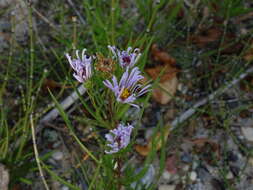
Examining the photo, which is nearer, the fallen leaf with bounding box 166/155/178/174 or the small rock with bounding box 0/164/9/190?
the small rock with bounding box 0/164/9/190

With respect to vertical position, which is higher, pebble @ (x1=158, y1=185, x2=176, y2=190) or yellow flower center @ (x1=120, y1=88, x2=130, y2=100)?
yellow flower center @ (x1=120, y1=88, x2=130, y2=100)

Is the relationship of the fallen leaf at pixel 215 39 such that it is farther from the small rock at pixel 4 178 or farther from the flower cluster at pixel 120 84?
the small rock at pixel 4 178

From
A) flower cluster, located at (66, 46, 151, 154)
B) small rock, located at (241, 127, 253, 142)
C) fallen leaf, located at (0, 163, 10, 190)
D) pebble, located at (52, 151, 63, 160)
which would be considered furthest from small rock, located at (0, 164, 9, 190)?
small rock, located at (241, 127, 253, 142)

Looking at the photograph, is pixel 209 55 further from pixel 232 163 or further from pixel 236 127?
pixel 232 163

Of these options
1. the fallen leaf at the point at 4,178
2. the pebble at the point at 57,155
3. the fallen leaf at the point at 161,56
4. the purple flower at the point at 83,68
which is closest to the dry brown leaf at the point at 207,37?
the fallen leaf at the point at 161,56

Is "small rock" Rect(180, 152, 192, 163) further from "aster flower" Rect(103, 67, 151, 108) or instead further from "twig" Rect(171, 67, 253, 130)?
"aster flower" Rect(103, 67, 151, 108)

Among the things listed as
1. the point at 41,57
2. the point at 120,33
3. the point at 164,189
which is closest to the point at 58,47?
the point at 41,57

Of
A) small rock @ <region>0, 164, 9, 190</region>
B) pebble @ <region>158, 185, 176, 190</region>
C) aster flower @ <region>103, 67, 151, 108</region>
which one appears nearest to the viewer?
aster flower @ <region>103, 67, 151, 108</region>

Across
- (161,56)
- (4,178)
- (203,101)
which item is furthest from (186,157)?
(4,178)
